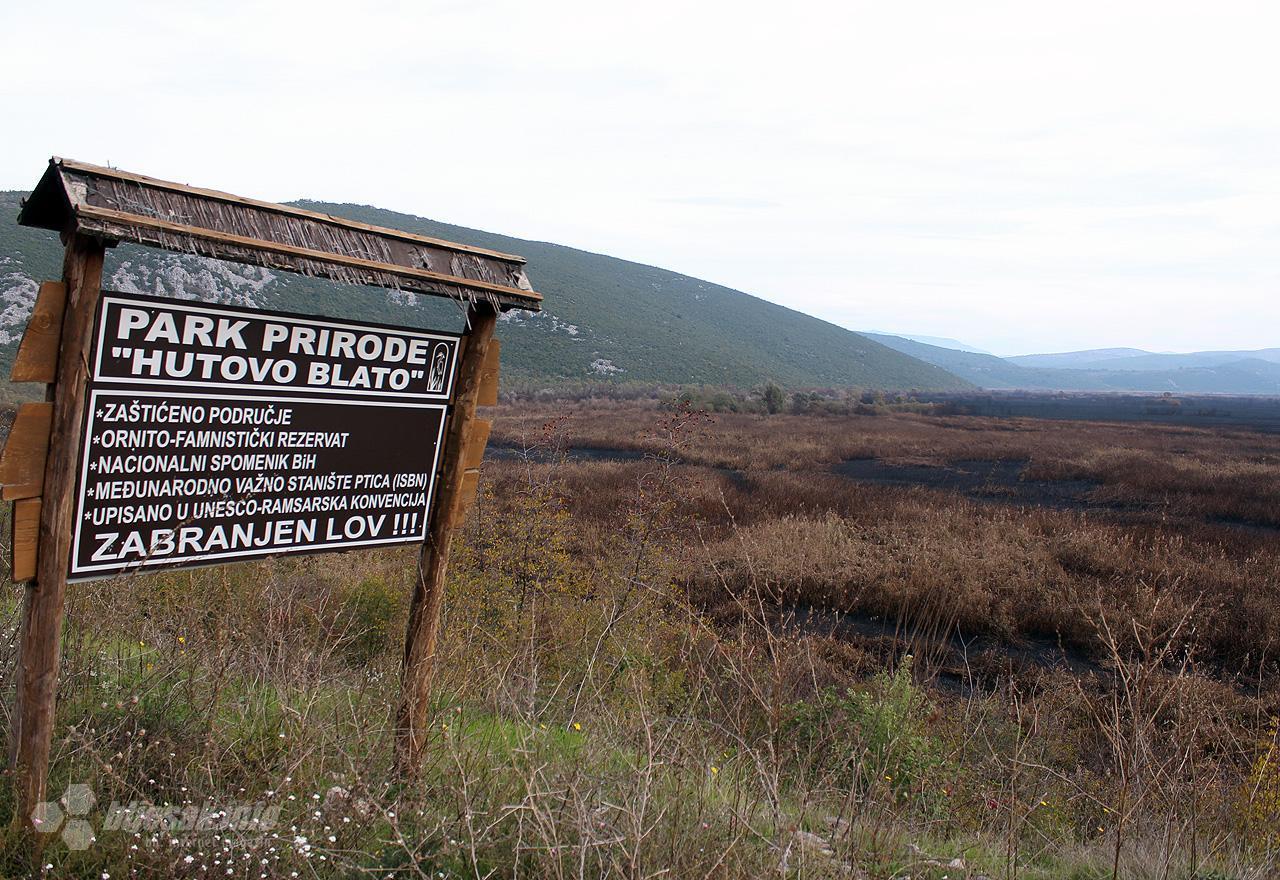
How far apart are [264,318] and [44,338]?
0.59 metres

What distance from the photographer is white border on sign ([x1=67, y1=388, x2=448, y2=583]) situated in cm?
240

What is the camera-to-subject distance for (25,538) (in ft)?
7.61

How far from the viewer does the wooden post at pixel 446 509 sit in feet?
10.4

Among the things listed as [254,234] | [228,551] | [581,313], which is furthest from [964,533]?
[581,313]

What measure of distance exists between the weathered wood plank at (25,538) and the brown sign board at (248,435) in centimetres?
10

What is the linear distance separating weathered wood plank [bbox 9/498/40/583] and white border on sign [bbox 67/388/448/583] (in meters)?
0.10

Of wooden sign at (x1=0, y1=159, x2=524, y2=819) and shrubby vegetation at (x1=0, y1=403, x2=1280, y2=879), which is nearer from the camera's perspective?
wooden sign at (x1=0, y1=159, x2=524, y2=819)

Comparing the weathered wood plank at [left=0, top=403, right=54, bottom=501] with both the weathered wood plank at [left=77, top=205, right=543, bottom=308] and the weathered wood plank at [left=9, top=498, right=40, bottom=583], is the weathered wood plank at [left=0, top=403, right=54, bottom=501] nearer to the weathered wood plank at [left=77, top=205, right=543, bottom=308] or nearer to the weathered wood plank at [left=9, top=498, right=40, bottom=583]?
the weathered wood plank at [left=9, top=498, right=40, bottom=583]

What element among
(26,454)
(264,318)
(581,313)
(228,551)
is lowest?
(228,551)

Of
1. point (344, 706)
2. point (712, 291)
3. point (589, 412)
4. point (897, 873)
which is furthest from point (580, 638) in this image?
point (712, 291)

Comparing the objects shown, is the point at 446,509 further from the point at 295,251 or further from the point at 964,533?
the point at 964,533

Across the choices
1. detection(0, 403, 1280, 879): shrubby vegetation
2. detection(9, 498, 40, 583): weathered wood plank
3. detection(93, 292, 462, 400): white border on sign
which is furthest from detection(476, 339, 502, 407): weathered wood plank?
detection(9, 498, 40, 583): weathered wood plank

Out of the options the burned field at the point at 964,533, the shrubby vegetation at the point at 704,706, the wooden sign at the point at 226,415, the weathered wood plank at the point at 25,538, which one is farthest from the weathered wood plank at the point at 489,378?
the weathered wood plank at the point at 25,538

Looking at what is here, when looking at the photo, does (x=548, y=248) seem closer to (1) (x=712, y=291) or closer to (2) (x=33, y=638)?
(1) (x=712, y=291)
